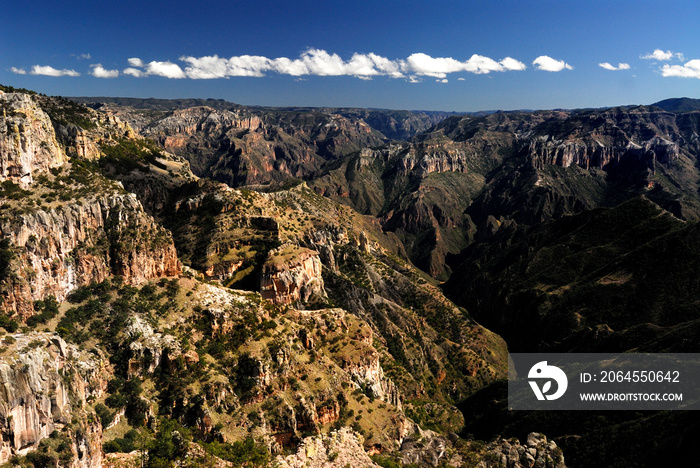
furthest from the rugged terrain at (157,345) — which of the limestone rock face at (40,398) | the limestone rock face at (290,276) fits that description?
the limestone rock face at (290,276)

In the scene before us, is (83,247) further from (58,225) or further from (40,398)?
(40,398)

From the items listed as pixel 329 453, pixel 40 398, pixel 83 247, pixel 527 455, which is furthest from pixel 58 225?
pixel 527 455

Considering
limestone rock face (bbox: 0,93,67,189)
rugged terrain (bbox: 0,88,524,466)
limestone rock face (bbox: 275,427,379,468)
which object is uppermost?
limestone rock face (bbox: 0,93,67,189)

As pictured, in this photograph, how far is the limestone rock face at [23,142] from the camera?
77.8 m

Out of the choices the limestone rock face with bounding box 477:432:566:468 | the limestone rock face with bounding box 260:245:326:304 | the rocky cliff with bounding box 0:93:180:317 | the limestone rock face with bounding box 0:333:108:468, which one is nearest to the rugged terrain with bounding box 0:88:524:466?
the limestone rock face with bounding box 0:333:108:468

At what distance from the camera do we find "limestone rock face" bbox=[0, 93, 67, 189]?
77.8 m

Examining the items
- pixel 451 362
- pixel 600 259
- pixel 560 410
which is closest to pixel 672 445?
pixel 560 410

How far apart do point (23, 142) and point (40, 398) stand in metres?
55.5

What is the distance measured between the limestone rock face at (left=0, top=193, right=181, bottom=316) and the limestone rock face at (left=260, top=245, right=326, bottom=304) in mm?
25426

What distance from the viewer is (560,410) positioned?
3920 inches

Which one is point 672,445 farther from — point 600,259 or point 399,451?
point 600,259

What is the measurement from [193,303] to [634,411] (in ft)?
294

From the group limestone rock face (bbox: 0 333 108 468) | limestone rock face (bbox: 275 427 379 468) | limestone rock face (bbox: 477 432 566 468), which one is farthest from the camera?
limestone rock face (bbox: 477 432 566 468)

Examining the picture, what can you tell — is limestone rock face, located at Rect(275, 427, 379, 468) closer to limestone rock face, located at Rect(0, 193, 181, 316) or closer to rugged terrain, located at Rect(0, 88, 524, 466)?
rugged terrain, located at Rect(0, 88, 524, 466)
